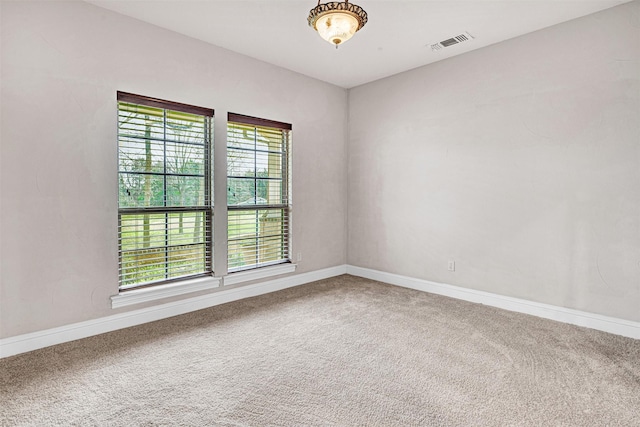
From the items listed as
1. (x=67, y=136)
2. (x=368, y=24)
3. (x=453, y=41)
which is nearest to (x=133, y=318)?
(x=67, y=136)

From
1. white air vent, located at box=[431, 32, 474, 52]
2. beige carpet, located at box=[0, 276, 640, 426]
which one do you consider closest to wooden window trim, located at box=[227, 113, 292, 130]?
white air vent, located at box=[431, 32, 474, 52]

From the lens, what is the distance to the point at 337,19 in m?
2.18

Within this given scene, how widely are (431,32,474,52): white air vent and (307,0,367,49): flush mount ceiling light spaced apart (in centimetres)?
154

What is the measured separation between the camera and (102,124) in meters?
2.78

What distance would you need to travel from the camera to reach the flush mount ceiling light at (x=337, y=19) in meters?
2.12

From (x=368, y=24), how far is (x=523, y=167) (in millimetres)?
2025

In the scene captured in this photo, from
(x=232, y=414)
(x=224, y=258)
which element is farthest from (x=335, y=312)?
(x=232, y=414)

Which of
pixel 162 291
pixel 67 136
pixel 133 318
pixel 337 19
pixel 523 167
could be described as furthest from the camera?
pixel 523 167

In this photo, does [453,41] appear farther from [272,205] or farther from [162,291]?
[162,291]

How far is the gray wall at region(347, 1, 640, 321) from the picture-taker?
2.80 metres

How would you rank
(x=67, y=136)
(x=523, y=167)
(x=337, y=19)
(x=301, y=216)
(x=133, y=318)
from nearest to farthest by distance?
(x=337, y=19), (x=67, y=136), (x=133, y=318), (x=523, y=167), (x=301, y=216)

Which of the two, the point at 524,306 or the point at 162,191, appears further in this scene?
the point at 524,306

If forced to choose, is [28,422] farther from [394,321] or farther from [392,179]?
[392,179]

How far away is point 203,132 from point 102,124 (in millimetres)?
900
